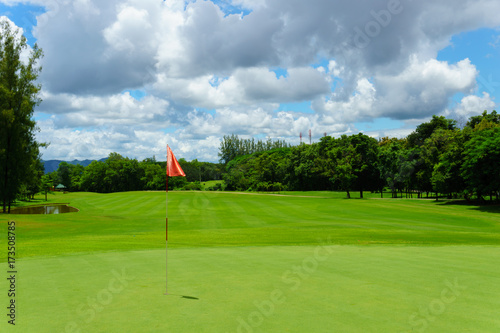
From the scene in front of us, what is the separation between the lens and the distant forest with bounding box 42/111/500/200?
158 feet

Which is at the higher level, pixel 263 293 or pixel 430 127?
pixel 430 127

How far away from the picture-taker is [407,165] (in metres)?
67.8

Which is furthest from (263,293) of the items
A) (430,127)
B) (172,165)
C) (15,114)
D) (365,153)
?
(430,127)

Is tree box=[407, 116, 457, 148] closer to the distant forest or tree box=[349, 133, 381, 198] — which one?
the distant forest

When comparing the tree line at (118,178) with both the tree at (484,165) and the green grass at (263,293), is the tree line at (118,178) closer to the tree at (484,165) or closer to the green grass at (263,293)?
the tree at (484,165)

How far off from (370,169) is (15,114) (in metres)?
61.9

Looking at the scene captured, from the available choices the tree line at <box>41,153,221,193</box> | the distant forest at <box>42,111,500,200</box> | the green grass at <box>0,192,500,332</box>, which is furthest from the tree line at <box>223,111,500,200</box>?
the green grass at <box>0,192,500,332</box>

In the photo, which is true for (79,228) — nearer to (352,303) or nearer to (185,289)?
(185,289)

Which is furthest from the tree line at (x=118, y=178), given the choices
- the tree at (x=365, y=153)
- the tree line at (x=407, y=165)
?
the tree at (x=365, y=153)

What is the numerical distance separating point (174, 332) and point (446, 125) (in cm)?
8278

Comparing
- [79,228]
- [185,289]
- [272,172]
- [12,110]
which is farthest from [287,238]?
[272,172]

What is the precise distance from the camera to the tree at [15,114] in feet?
132

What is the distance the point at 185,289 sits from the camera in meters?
7.29

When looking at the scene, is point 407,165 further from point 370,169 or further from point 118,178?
point 118,178
